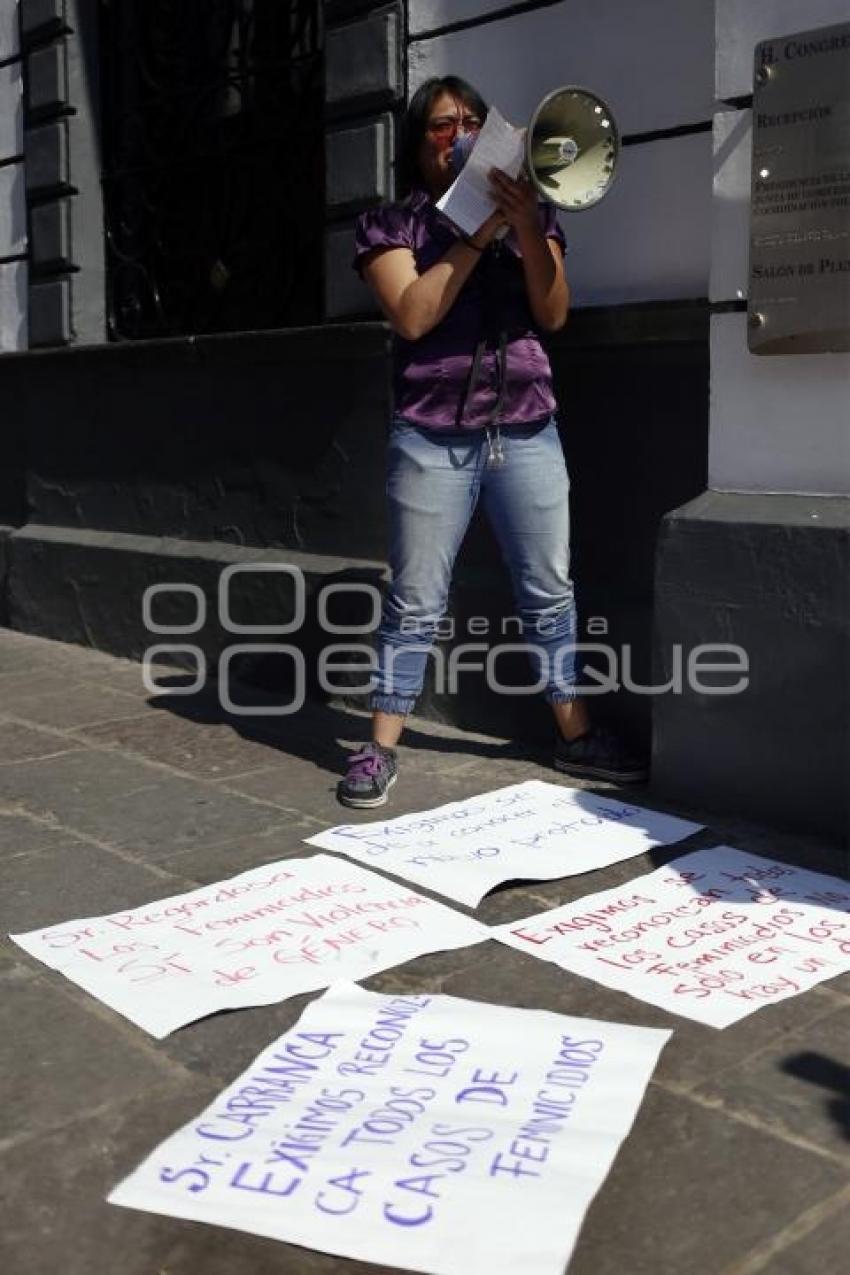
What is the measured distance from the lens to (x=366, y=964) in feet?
9.81

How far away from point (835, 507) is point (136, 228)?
4200 millimetres

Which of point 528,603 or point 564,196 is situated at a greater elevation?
point 564,196

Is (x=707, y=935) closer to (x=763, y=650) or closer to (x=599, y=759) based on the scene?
(x=763, y=650)

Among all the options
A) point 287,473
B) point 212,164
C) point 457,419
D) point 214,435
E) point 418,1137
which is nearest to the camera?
point 418,1137

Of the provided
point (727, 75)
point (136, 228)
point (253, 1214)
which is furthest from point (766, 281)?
point (136, 228)

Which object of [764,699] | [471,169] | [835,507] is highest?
[471,169]

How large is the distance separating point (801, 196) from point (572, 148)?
61cm

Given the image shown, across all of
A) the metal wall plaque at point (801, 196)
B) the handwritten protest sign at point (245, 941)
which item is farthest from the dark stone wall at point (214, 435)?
the handwritten protest sign at point (245, 941)

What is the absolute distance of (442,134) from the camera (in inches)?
157

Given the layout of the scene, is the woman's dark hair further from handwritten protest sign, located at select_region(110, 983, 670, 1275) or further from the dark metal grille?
handwritten protest sign, located at select_region(110, 983, 670, 1275)

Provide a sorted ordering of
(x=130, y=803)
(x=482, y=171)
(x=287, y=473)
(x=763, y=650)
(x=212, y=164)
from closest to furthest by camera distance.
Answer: (x=482, y=171), (x=763, y=650), (x=130, y=803), (x=287, y=473), (x=212, y=164)

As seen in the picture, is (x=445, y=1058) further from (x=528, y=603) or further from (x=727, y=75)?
(x=727, y=75)

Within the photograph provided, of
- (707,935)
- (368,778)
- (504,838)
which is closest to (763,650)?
(504,838)

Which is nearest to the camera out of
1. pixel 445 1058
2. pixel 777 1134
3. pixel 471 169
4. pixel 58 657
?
pixel 777 1134
